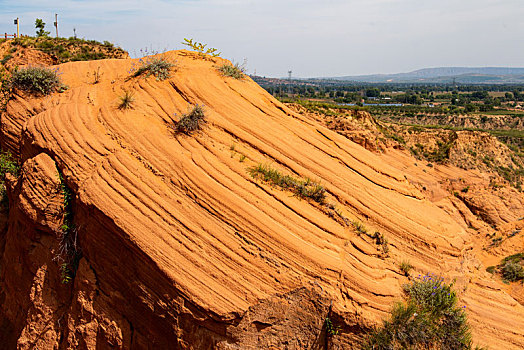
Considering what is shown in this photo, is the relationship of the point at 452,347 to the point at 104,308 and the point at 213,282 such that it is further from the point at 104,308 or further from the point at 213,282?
the point at 104,308

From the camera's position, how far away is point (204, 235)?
584cm

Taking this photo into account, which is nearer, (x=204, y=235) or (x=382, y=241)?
(x=204, y=235)

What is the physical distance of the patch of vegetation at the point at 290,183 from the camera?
268 inches

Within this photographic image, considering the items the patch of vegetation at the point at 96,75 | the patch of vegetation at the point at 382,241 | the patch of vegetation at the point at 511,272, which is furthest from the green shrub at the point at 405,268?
the patch of vegetation at the point at 96,75

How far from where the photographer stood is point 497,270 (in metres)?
10.6

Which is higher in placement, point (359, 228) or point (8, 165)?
point (8, 165)

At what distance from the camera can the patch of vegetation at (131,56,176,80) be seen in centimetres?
874

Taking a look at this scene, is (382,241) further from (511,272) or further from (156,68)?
(156,68)

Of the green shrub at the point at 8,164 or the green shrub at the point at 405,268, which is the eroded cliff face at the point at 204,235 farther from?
the green shrub at the point at 8,164

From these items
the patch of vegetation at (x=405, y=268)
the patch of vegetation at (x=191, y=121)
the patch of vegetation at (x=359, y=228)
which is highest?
the patch of vegetation at (x=191, y=121)

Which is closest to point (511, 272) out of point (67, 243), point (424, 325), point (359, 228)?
point (424, 325)

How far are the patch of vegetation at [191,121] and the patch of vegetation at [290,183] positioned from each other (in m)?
1.69

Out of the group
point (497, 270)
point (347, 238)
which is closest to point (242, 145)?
point (347, 238)

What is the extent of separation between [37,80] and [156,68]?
11.4 ft
